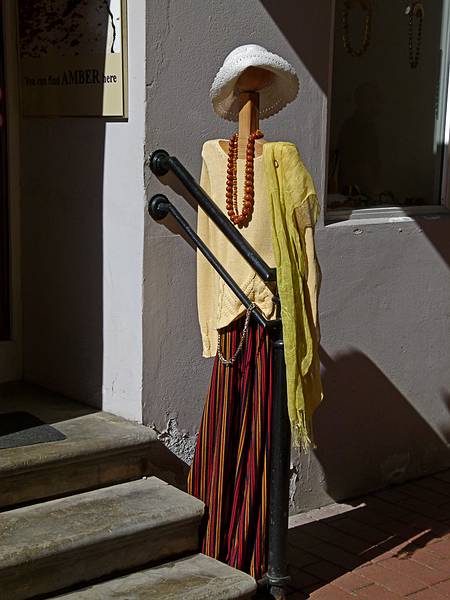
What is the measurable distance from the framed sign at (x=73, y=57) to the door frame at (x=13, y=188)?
0.20 ft

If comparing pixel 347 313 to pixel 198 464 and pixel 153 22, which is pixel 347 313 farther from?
pixel 153 22

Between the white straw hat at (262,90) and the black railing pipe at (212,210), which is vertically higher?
the white straw hat at (262,90)

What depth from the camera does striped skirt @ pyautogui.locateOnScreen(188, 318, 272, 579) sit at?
3660 millimetres

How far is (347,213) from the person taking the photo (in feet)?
15.9

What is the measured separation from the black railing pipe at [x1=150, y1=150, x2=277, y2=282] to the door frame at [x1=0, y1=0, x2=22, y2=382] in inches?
35.6

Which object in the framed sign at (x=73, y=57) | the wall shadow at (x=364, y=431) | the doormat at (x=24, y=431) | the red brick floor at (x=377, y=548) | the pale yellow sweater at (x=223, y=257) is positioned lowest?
the red brick floor at (x=377, y=548)

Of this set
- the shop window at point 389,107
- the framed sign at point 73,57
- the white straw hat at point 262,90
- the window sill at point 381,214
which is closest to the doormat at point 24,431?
the framed sign at point 73,57

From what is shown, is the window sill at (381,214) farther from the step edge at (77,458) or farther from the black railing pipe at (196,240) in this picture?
the step edge at (77,458)

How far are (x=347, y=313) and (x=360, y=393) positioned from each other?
42 cm

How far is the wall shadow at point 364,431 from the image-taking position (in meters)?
4.77

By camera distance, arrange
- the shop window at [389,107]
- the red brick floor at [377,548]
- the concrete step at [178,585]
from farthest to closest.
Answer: the shop window at [389,107] < the red brick floor at [377,548] < the concrete step at [178,585]

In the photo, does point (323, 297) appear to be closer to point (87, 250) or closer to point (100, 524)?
point (87, 250)

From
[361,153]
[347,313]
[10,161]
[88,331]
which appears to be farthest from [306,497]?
[10,161]

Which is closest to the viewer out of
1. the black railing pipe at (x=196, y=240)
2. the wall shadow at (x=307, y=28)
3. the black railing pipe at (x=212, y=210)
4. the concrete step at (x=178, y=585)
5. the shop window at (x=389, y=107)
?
the concrete step at (x=178, y=585)
